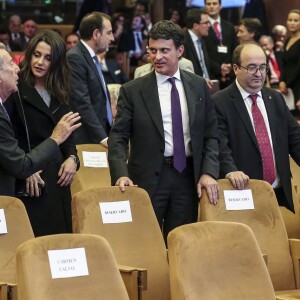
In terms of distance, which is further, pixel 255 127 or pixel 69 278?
pixel 255 127

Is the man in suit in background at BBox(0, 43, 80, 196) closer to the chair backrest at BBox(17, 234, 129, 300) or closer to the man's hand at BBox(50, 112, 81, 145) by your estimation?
the man's hand at BBox(50, 112, 81, 145)

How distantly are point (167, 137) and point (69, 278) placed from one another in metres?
1.47

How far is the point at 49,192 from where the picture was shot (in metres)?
5.23

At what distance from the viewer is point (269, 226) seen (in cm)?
518

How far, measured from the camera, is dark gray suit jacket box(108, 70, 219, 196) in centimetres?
507

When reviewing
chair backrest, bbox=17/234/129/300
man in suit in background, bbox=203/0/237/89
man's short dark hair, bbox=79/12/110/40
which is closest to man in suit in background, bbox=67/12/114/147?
man's short dark hair, bbox=79/12/110/40

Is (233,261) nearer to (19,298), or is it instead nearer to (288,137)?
(19,298)

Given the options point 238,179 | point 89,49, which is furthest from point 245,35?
point 238,179

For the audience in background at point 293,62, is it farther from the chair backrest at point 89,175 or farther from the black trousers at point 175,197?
the black trousers at point 175,197

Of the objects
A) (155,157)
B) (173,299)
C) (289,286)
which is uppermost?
(155,157)

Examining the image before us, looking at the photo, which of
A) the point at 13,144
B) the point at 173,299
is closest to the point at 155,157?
the point at 13,144

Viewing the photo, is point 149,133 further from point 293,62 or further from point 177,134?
point 293,62

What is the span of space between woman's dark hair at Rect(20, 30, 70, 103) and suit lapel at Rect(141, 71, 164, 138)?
47 cm

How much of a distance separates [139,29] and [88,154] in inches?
249
